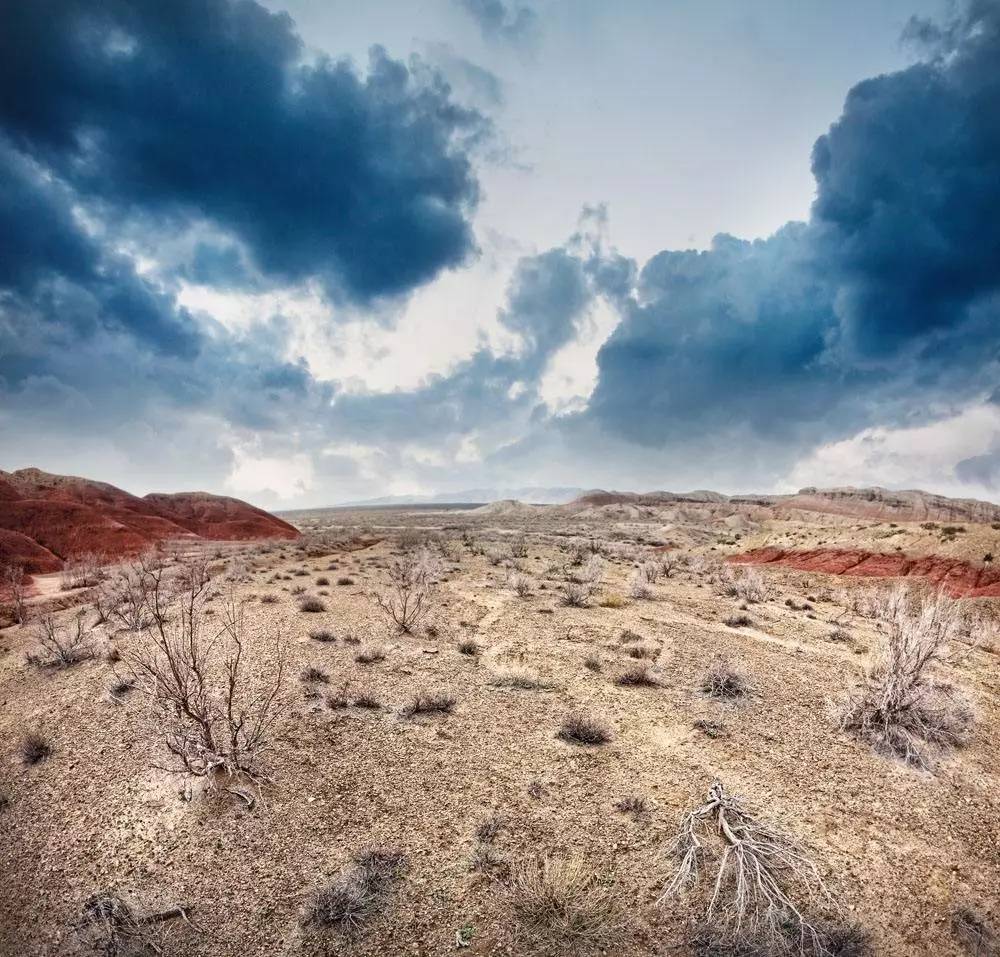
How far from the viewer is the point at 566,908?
4.86 m

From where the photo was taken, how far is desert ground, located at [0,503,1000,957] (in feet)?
15.9

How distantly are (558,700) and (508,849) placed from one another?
369 centimetres

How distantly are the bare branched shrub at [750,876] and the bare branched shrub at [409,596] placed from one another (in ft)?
26.2

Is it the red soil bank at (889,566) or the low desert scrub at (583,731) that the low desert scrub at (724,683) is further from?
the red soil bank at (889,566)


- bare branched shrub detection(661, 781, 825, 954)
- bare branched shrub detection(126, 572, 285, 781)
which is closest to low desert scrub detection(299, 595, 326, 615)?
bare branched shrub detection(126, 572, 285, 781)

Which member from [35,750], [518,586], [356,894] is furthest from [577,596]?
[35,750]

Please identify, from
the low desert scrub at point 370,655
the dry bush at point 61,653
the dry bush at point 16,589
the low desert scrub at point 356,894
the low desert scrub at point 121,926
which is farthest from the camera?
the dry bush at point 16,589

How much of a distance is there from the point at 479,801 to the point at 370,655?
4.91 metres

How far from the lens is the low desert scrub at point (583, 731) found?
781 centimetres

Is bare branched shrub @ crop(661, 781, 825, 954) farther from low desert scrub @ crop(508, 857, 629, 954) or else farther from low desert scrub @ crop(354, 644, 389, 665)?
low desert scrub @ crop(354, 644, 389, 665)

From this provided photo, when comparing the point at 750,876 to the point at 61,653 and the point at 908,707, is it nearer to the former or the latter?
the point at 908,707

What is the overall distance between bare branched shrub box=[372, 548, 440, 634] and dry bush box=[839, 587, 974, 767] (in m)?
9.27

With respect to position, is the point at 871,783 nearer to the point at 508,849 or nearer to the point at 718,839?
the point at 718,839

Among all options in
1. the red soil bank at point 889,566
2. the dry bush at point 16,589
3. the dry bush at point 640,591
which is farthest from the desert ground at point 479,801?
the red soil bank at point 889,566
